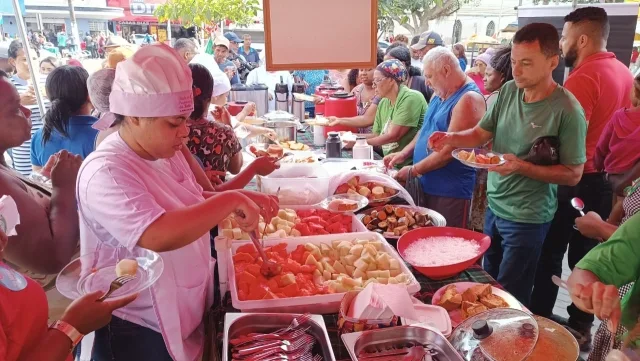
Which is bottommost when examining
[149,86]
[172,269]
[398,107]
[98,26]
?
[172,269]

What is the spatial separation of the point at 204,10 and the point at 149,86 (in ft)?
21.9

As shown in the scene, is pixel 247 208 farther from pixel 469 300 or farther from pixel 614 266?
pixel 614 266

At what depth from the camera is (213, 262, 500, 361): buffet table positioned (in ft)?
4.39

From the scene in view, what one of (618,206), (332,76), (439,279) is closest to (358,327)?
(439,279)

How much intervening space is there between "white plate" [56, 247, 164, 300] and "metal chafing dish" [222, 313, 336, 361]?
259 millimetres

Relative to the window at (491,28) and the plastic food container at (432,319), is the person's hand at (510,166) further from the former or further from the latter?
the window at (491,28)

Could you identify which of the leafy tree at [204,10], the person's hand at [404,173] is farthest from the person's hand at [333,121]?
the leafy tree at [204,10]

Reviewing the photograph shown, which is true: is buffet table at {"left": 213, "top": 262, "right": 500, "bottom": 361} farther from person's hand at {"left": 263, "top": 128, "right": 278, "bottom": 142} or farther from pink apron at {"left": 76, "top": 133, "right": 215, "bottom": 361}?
person's hand at {"left": 263, "top": 128, "right": 278, "bottom": 142}

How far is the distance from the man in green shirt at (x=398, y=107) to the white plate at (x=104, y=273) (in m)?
2.50

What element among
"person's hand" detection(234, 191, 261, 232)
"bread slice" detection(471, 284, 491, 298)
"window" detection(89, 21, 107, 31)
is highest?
"window" detection(89, 21, 107, 31)

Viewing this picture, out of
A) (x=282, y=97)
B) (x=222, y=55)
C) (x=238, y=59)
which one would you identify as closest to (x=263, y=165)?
(x=282, y=97)

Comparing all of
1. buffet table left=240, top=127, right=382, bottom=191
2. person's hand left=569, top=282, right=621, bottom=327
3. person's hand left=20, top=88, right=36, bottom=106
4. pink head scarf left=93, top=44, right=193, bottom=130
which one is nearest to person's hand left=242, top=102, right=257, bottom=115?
buffet table left=240, top=127, right=382, bottom=191

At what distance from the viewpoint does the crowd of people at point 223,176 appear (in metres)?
1.22

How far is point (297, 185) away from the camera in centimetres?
246
